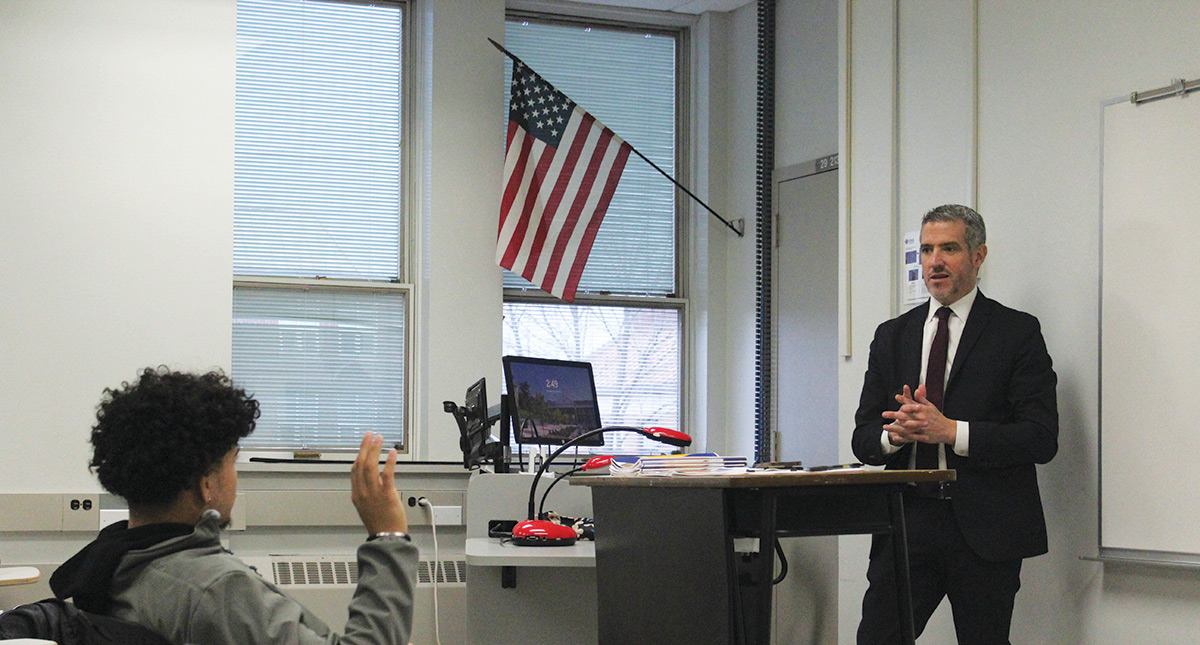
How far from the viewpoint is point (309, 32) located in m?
5.73

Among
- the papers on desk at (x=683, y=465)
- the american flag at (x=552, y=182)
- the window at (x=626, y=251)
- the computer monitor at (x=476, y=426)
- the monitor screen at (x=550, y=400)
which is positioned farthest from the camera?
the window at (x=626, y=251)

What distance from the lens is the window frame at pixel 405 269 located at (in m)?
5.54

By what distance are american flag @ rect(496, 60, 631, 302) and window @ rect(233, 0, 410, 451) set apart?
25.7 inches

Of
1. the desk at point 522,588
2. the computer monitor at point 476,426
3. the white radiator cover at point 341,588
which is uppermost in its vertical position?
the computer monitor at point 476,426

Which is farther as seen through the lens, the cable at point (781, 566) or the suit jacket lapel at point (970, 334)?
the cable at point (781, 566)

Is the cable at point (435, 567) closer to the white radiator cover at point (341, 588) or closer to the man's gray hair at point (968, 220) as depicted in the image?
the white radiator cover at point (341, 588)

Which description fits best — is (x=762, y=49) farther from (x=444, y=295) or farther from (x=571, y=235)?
(x=444, y=295)

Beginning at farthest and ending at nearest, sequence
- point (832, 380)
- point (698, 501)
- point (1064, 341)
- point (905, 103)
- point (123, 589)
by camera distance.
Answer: point (832, 380), point (905, 103), point (1064, 341), point (698, 501), point (123, 589)

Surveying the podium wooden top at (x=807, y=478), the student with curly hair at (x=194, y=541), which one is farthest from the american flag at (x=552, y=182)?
the student with curly hair at (x=194, y=541)

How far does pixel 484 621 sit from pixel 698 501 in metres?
1.30

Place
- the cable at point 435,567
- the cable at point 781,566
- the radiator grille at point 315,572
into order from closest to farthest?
the cable at point 781,566 → the cable at point 435,567 → the radiator grille at point 315,572

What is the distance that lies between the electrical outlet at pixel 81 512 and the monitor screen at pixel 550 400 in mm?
1699

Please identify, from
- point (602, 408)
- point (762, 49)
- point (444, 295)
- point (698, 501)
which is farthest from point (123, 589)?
point (762, 49)

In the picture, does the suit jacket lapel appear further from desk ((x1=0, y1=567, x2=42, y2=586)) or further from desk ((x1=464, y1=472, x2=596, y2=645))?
desk ((x1=0, y1=567, x2=42, y2=586))
